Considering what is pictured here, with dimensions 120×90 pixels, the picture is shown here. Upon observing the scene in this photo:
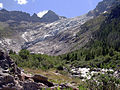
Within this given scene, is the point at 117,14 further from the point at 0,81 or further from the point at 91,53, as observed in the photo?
the point at 0,81

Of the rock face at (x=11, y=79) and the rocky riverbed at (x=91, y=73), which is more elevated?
the rock face at (x=11, y=79)

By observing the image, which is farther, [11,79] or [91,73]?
[91,73]

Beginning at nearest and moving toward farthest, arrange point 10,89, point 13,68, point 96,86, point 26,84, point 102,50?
1. point 10,89
2. point 26,84
3. point 13,68
4. point 96,86
5. point 102,50

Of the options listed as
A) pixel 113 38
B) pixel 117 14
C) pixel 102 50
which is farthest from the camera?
pixel 117 14

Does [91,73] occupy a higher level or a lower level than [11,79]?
lower

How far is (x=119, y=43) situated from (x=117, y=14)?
7352cm

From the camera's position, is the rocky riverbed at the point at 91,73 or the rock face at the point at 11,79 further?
the rocky riverbed at the point at 91,73

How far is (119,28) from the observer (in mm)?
148250

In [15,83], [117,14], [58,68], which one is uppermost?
[117,14]

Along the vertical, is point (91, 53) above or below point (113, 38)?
below

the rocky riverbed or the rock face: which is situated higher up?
the rock face

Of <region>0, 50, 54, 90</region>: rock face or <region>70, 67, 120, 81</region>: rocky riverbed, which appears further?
<region>70, 67, 120, 81</region>: rocky riverbed

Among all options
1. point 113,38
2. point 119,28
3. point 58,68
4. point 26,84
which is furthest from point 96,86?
point 119,28

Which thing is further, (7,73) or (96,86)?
(96,86)
